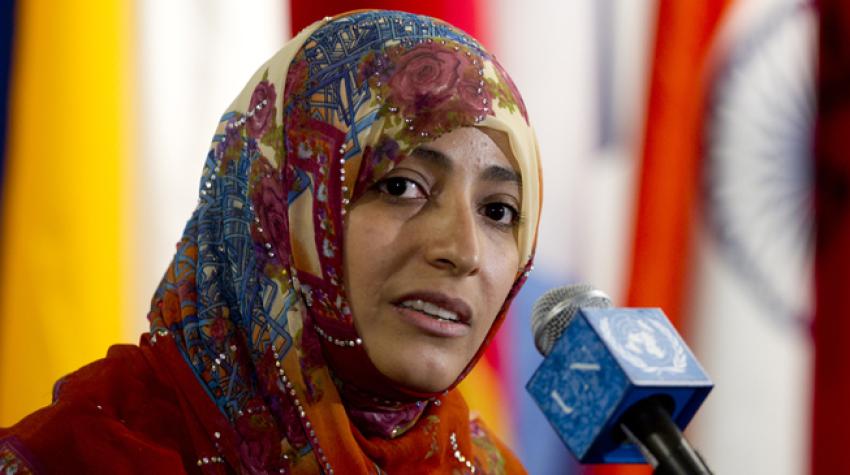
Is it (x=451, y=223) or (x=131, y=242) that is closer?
(x=451, y=223)

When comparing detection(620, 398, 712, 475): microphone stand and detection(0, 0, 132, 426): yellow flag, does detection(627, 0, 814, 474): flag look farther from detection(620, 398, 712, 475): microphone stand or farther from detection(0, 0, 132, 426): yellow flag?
detection(620, 398, 712, 475): microphone stand

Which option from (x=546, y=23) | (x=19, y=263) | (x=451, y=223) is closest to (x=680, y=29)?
(x=546, y=23)

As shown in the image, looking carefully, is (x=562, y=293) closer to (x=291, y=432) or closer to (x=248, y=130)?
(x=291, y=432)

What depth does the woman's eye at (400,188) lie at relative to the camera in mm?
1416

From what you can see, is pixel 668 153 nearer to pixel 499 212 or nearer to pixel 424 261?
pixel 499 212

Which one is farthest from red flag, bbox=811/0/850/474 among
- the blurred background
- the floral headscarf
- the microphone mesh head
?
the microphone mesh head

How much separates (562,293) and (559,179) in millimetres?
1440

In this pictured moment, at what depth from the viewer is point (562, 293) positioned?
1.16 metres

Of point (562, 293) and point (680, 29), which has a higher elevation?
point (680, 29)

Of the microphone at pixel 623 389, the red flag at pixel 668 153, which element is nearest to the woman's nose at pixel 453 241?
the microphone at pixel 623 389

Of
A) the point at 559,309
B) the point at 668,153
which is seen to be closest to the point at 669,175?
the point at 668,153

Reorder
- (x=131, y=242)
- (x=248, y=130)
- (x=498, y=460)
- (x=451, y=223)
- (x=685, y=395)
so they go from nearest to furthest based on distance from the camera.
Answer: (x=685, y=395) → (x=451, y=223) → (x=248, y=130) → (x=498, y=460) → (x=131, y=242)

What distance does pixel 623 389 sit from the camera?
0.96 meters

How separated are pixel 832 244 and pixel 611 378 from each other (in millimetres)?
1730
